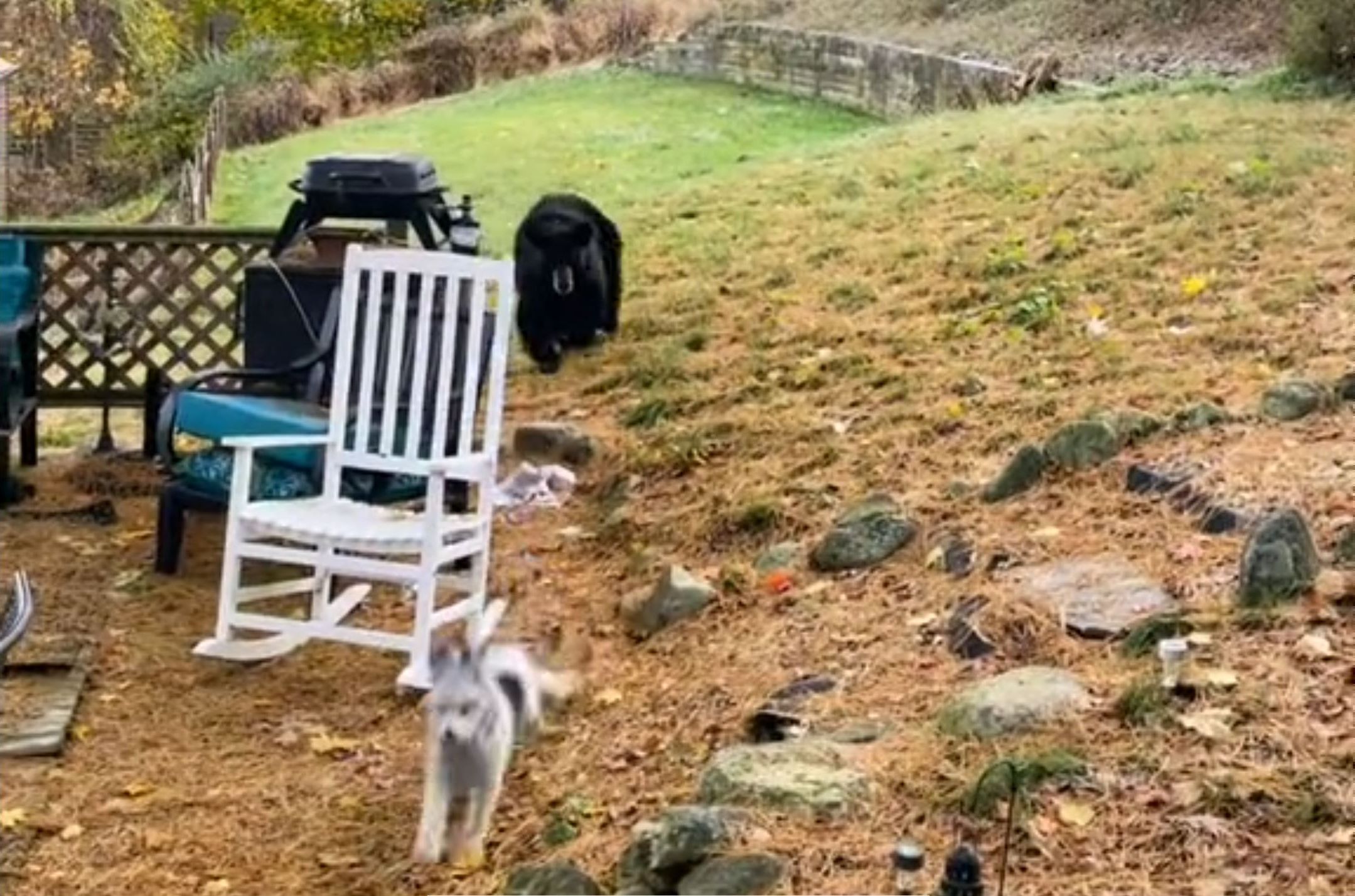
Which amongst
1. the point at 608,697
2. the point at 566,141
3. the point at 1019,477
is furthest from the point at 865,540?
the point at 566,141

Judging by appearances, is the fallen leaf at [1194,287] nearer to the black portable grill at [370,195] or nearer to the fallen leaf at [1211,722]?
the black portable grill at [370,195]

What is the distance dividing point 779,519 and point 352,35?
22.0 m

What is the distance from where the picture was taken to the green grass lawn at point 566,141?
43.9 feet

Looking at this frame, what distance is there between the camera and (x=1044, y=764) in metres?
3.04

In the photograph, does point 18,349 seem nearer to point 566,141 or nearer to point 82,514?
point 82,514

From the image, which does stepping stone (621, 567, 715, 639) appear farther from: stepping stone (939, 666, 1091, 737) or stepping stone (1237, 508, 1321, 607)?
stepping stone (1237, 508, 1321, 607)

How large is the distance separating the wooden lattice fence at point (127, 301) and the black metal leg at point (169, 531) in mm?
1680

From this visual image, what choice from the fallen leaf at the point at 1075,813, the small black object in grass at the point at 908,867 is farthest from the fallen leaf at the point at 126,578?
the fallen leaf at the point at 1075,813

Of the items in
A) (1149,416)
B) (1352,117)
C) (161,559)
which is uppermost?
(1352,117)

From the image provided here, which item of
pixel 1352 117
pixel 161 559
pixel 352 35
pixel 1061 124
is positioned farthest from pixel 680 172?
pixel 352 35

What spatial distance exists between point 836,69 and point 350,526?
44.5 ft

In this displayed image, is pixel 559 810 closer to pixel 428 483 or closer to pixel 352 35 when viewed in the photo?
pixel 428 483

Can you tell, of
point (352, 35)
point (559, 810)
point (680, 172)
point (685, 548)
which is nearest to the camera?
point (559, 810)

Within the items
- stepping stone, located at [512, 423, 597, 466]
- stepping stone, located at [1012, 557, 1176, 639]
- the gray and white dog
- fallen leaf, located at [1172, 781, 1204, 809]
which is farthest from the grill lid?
fallen leaf, located at [1172, 781, 1204, 809]
